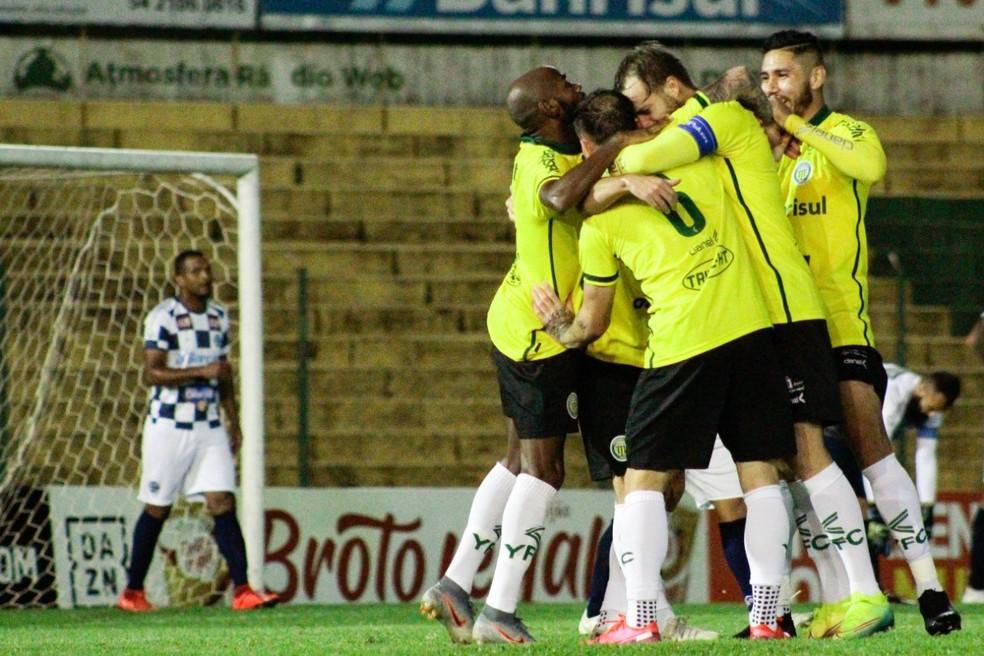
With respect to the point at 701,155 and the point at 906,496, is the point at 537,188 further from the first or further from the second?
the point at 906,496

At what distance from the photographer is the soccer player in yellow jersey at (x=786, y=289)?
19.9ft

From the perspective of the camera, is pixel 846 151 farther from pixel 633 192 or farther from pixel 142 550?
pixel 142 550

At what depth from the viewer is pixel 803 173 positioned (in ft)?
21.5

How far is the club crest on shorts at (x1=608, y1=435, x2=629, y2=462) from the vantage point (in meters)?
6.32

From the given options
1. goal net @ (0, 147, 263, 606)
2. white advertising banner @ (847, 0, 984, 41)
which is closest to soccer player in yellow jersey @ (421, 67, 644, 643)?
goal net @ (0, 147, 263, 606)

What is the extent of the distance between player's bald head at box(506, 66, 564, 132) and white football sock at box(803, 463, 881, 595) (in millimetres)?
1524

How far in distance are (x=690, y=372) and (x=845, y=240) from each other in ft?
3.27

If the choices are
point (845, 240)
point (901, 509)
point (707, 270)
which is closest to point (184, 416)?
point (845, 240)

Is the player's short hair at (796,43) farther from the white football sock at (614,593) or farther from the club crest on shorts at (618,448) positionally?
the white football sock at (614,593)

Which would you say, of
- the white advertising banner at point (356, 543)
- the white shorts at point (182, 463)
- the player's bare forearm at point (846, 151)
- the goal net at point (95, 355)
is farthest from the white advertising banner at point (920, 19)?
Answer: the player's bare forearm at point (846, 151)

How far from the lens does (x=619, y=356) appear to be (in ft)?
20.8

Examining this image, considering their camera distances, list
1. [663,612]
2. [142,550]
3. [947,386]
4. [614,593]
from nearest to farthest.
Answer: [663,612] < [614,593] < [142,550] < [947,386]

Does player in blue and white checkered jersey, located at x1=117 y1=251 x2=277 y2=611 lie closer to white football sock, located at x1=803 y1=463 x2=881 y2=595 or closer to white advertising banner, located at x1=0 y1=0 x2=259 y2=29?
white football sock, located at x1=803 y1=463 x2=881 y2=595

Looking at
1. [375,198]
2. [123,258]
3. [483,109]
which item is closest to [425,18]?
[483,109]
